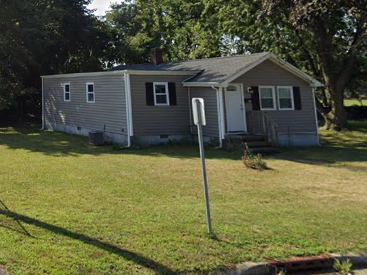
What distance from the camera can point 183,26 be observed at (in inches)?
1291

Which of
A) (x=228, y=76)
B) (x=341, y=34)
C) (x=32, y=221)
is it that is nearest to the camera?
(x=32, y=221)

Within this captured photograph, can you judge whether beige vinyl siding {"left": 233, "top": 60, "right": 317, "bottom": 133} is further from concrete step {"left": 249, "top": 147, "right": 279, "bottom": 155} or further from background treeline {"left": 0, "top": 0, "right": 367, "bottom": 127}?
background treeline {"left": 0, "top": 0, "right": 367, "bottom": 127}

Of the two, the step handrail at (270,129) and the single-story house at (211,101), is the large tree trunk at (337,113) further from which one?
the step handrail at (270,129)

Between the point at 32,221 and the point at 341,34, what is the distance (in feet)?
79.9

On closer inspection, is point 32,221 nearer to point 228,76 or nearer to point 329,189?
point 329,189

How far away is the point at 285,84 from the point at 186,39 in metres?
16.4

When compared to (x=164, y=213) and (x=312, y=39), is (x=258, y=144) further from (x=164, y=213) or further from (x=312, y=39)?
(x=312, y=39)

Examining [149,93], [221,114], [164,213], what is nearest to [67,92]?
[149,93]

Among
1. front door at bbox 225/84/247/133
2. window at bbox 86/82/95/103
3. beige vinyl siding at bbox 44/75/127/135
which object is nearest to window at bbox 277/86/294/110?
front door at bbox 225/84/247/133

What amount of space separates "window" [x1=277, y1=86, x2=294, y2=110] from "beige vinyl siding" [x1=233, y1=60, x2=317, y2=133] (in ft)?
0.62

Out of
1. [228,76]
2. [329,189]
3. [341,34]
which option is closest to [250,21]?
[341,34]

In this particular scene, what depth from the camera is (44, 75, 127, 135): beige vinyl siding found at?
17.2 m

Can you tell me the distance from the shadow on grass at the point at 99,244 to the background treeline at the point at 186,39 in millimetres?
13713

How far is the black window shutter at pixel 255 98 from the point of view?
1745 cm
